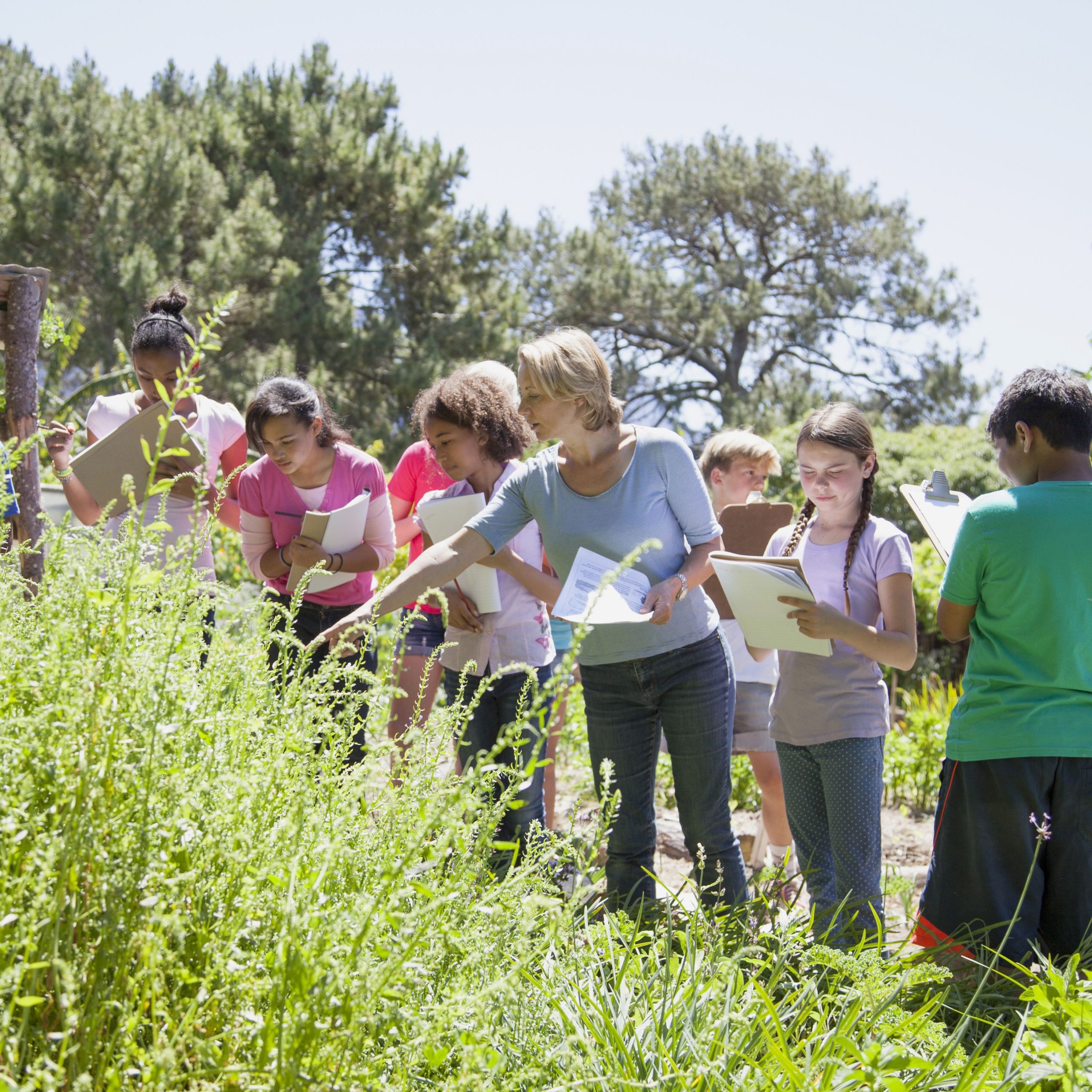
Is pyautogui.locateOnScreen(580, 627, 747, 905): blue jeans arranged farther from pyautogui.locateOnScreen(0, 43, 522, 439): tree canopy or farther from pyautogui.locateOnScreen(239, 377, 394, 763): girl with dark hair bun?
pyautogui.locateOnScreen(0, 43, 522, 439): tree canopy

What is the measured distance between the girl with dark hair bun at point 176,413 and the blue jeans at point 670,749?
1458 mm

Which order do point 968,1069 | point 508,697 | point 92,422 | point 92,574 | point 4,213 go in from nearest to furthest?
point 92,574, point 968,1069, point 508,697, point 92,422, point 4,213

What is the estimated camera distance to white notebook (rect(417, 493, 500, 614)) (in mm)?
3256

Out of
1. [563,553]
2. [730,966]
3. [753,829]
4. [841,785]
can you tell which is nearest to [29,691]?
[730,966]

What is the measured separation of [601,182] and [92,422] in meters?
25.3

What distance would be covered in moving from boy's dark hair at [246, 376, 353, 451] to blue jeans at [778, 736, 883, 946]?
1.91 metres

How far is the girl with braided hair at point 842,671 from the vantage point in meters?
2.70

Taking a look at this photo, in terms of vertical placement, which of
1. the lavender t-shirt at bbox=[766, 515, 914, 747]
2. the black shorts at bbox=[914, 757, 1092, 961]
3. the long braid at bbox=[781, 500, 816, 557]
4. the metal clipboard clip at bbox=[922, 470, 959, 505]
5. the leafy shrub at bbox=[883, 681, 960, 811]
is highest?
the metal clipboard clip at bbox=[922, 470, 959, 505]

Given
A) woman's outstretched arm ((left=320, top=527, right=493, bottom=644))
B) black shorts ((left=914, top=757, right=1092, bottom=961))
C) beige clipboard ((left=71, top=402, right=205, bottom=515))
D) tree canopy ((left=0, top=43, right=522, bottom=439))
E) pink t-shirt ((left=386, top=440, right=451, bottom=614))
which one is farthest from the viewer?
tree canopy ((left=0, top=43, right=522, bottom=439))

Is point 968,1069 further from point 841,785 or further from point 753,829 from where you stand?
point 753,829

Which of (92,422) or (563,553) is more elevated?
(92,422)

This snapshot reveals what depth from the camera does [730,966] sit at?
179cm

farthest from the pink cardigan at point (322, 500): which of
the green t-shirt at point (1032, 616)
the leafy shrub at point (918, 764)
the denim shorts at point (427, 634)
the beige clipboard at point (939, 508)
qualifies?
the leafy shrub at point (918, 764)

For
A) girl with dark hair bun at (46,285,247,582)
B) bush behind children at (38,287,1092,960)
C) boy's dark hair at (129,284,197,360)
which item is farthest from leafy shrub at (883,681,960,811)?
boy's dark hair at (129,284,197,360)
